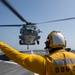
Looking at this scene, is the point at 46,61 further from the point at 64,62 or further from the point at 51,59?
the point at 64,62

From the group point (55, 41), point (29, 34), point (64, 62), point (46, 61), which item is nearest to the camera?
point (46, 61)

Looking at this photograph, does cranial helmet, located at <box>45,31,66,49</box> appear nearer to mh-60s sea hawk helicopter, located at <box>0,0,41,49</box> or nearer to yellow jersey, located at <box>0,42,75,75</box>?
yellow jersey, located at <box>0,42,75,75</box>

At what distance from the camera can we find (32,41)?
26.9 m

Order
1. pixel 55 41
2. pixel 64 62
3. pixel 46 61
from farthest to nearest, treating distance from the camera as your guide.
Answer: pixel 55 41 < pixel 64 62 < pixel 46 61

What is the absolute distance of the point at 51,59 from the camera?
4070mm

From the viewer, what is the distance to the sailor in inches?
153

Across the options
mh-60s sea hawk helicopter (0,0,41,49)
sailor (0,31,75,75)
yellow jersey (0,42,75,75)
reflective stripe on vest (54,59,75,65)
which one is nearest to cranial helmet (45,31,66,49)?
sailor (0,31,75,75)

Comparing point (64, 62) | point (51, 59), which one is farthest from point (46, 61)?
point (64, 62)

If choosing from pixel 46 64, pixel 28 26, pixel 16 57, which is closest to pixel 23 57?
pixel 16 57

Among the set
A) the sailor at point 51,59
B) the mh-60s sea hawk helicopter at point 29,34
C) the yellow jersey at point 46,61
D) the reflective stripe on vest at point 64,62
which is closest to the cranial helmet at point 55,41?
→ the sailor at point 51,59

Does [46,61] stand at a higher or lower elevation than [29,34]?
lower

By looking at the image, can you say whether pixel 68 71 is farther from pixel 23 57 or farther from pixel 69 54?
pixel 23 57

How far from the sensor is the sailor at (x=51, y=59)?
3.90m

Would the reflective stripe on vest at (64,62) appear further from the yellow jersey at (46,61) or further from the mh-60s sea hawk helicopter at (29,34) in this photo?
the mh-60s sea hawk helicopter at (29,34)
